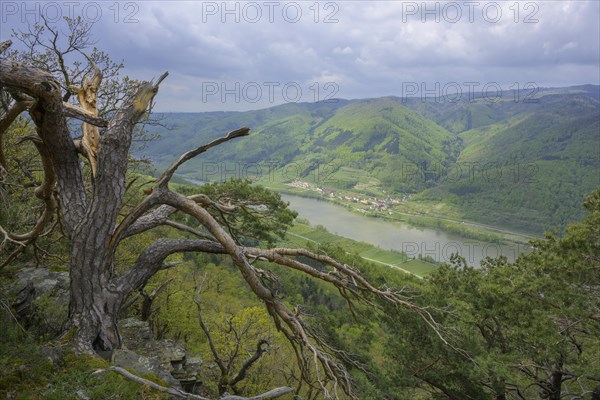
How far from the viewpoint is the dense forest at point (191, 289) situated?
13.7ft

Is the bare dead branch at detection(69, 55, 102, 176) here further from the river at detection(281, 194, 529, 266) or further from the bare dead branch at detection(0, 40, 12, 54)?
the river at detection(281, 194, 529, 266)

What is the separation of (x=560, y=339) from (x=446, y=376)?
10.1ft

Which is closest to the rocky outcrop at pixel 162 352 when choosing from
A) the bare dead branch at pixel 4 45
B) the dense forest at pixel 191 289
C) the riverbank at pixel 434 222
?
the dense forest at pixel 191 289

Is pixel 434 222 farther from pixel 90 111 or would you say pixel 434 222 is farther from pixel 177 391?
pixel 177 391

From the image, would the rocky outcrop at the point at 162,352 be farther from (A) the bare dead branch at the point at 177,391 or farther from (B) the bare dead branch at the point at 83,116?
(B) the bare dead branch at the point at 83,116

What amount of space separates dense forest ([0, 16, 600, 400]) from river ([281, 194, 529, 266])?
60.8 meters

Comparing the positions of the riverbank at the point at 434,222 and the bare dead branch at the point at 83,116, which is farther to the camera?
the riverbank at the point at 434,222

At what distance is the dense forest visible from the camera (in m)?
4.18

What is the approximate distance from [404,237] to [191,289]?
93.1 meters

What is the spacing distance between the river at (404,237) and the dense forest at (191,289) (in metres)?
60.8

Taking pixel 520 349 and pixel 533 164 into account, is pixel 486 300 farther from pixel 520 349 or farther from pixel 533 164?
pixel 533 164

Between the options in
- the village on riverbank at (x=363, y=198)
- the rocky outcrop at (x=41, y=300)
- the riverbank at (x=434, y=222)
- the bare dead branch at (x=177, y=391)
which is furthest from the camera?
the village on riverbank at (x=363, y=198)

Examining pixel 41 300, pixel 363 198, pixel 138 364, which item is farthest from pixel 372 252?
pixel 138 364

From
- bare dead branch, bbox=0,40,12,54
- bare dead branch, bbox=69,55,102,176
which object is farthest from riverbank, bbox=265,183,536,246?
bare dead branch, bbox=0,40,12,54
